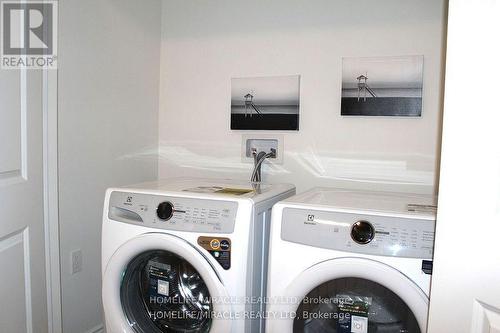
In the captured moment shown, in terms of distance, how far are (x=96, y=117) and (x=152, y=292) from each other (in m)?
0.87

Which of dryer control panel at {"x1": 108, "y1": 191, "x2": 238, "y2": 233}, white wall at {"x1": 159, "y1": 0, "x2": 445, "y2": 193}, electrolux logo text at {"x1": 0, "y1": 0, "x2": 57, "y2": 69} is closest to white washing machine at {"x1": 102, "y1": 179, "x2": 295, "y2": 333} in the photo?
dryer control panel at {"x1": 108, "y1": 191, "x2": 238, "y2": 233}

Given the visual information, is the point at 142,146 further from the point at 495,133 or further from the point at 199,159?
the point at 495,133

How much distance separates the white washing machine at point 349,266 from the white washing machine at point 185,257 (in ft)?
0.36

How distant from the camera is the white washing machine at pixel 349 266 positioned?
1.03 m

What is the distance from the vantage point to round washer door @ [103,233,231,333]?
1.33 m

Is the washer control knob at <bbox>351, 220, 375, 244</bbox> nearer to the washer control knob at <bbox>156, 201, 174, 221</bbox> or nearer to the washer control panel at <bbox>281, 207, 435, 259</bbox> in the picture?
the washer control panel at <bbox>281, 207, 435, 259</bbox>

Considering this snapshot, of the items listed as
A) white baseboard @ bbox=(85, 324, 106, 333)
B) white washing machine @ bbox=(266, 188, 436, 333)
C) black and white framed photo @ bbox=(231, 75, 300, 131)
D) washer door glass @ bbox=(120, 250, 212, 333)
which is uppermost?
black and white framed photo @ bbox=(231, 75, 300, 131)

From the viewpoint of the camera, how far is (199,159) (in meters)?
2.12

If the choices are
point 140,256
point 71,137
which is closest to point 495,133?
point 140,256

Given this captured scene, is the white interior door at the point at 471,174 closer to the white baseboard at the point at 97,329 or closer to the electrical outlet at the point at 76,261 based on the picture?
the electrical outlet at the point at 76,261

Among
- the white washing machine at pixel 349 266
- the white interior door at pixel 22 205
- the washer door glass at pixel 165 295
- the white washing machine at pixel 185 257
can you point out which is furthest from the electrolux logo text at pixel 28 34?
the white washing machine at pixel 349 266

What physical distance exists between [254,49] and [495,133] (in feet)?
4.70

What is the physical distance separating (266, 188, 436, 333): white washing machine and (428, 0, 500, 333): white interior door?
18 cm

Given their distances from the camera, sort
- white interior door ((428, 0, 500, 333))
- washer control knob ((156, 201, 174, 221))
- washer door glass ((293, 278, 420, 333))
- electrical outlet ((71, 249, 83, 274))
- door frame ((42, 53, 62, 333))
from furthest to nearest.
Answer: electrical outlet ((71, 249, 83, 274))
door frame ((42, 53, 62, 333))
washer control knob ((156, 201, 174, 221))
washer door glass ((293, 278, 420, 333))
white interior door ((428, 0, 500, 333))
